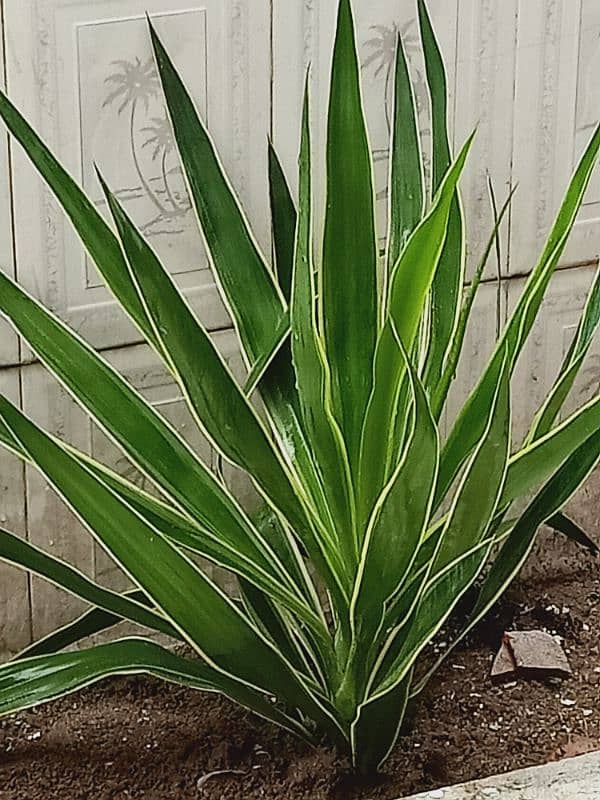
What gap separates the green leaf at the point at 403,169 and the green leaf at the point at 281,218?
0.10 meters

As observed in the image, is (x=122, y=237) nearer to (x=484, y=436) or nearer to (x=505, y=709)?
(x=484, y=436)

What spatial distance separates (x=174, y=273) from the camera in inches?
67.3

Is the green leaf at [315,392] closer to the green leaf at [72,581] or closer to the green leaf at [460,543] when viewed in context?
the green leaf at [460,543]

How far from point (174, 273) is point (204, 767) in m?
0.51

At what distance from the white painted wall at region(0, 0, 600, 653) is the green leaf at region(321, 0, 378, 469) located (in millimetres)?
257

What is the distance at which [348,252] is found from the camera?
4.79 feet

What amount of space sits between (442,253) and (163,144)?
30cm

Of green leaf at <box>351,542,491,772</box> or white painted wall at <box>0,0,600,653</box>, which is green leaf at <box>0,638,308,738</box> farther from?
white painted wall at <box>0,0,600,653</box>

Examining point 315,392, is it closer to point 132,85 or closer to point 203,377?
point 203,377

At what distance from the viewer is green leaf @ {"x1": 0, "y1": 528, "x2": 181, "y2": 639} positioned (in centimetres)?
145

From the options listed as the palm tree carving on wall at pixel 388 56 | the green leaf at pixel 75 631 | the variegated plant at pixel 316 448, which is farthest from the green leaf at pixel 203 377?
the palm tree carving on wall at pixel 388 56

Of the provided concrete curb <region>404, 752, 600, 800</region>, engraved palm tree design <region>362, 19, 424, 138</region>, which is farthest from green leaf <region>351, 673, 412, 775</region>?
engraved palm tree design <region>362, 19, 424, 138</region>

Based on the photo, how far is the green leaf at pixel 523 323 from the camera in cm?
143

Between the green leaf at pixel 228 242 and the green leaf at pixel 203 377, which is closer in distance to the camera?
the green leaf at pixel 203 377
